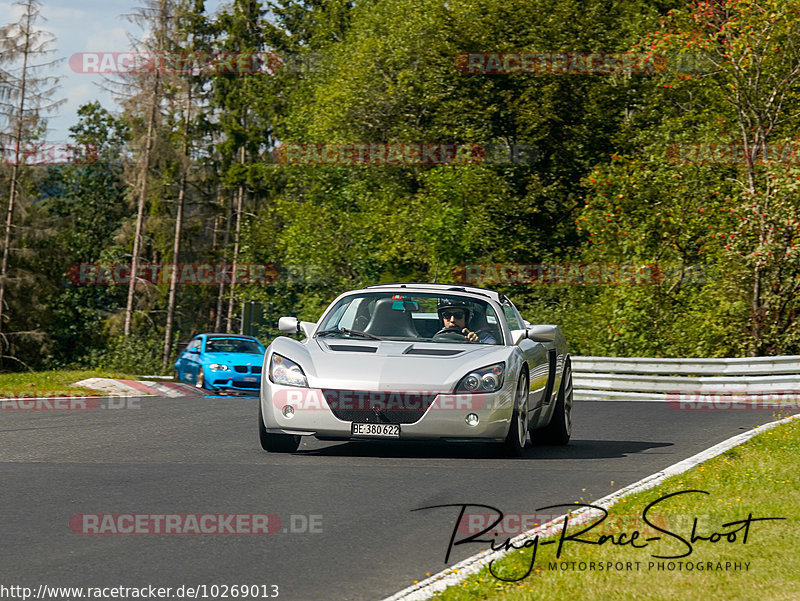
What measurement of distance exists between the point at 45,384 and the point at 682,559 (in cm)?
1999

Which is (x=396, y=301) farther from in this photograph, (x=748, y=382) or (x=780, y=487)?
(x=748, y=382)

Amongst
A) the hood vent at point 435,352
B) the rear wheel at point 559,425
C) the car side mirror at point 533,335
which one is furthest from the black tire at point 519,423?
the rear wheel at point 559,425

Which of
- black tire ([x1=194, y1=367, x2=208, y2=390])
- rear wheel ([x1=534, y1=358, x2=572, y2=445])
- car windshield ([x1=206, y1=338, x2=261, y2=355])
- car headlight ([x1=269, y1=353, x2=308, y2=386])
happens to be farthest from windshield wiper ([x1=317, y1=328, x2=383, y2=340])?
car windshield ([x1=206, y1=338, x2=261, y2=355])

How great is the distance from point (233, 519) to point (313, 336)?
15.1 ft

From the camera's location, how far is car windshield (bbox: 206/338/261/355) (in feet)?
89.2

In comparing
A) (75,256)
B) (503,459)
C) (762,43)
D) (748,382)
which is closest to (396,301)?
(503,459)

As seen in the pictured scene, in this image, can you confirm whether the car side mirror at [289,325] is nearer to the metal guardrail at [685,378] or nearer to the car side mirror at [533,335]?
the car side mirror at [533,335]

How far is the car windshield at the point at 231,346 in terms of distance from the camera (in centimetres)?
2720

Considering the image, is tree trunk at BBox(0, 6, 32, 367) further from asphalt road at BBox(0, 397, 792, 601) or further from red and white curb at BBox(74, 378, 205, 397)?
asphalt road at BBox(0, 397, 792, 601)

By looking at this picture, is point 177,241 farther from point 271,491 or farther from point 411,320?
point 271,491

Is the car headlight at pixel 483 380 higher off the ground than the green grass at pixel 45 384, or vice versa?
the car headlight at pixel 483 380

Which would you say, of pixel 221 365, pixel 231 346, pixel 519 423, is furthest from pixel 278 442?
pixel 231 346

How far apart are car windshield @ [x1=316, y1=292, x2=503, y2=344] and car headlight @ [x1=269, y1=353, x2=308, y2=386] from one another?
1024 millimetres

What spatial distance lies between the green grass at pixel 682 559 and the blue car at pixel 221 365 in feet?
58.5
